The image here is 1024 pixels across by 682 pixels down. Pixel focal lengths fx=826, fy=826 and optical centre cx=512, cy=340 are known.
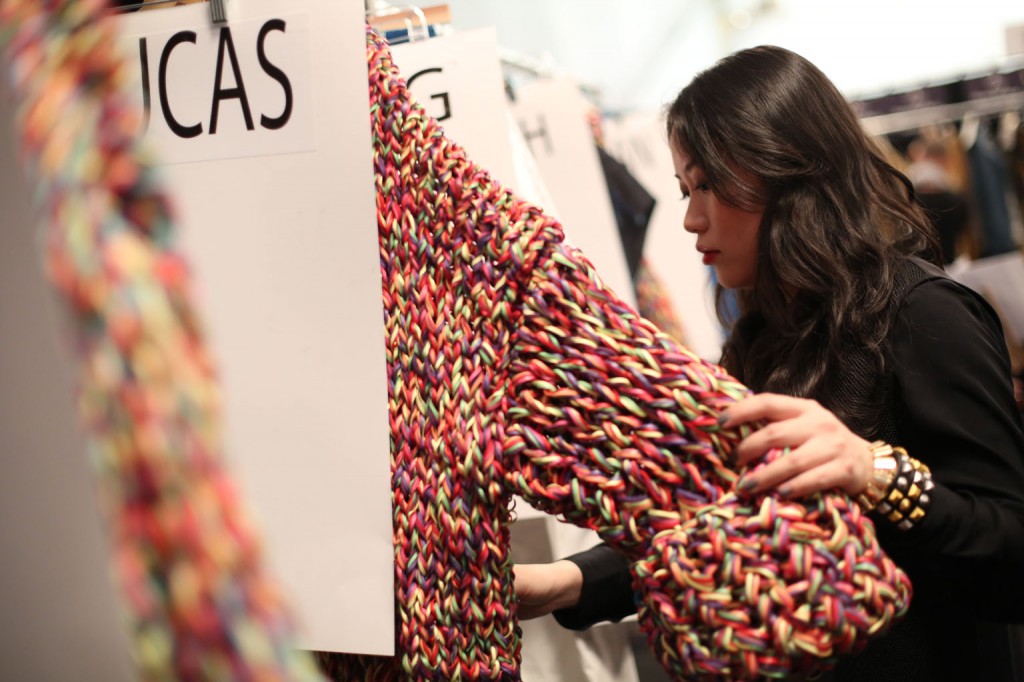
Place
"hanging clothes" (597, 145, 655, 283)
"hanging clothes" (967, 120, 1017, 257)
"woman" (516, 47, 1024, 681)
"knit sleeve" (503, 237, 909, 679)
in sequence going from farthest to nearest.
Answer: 1. "hanging clothes" (967, 120, 1017, 257)
2. "hanging clothes" (597, 145, 655, 283)
3. "woman" (516, 47, 1024, 681)
4. "knit sleeve" (503, 237, 909, 679)

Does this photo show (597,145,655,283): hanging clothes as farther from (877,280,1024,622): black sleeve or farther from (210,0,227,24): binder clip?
(210,0,227,24): binder clip

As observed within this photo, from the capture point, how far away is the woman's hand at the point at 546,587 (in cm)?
70

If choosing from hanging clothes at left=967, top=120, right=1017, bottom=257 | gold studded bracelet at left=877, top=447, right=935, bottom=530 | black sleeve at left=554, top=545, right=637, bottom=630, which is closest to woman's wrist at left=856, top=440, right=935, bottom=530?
gold studded bracelet at left=877, top=447, right=935, bottom=530

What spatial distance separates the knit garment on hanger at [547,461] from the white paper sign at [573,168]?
79cm

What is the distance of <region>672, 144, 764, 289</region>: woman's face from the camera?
0.79 m

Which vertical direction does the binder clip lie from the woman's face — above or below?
above

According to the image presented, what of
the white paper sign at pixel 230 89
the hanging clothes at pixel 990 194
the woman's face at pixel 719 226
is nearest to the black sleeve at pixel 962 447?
the woman's face at pixel 719 226

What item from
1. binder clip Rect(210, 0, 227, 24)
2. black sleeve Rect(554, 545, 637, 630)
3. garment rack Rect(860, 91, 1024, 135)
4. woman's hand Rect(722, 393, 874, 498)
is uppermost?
garment rack Rect(860, 91, 1024, 135)

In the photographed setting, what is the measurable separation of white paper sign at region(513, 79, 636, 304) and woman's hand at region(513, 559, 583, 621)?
62cm

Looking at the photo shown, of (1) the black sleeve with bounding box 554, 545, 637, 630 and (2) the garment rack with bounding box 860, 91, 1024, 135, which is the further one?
(2) the garment rack with bounding box 860, 91, 1024, 135

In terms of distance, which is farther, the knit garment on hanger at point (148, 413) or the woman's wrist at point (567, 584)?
the woman's wrist at point (567, 584)

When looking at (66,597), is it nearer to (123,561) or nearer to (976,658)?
(123,561)

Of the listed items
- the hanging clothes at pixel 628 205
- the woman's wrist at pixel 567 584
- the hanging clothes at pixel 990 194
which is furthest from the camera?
the hanging clothes at pixel 990 194

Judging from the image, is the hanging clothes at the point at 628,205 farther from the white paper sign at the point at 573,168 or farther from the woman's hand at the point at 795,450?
the woman's hand at the point at 795,450
